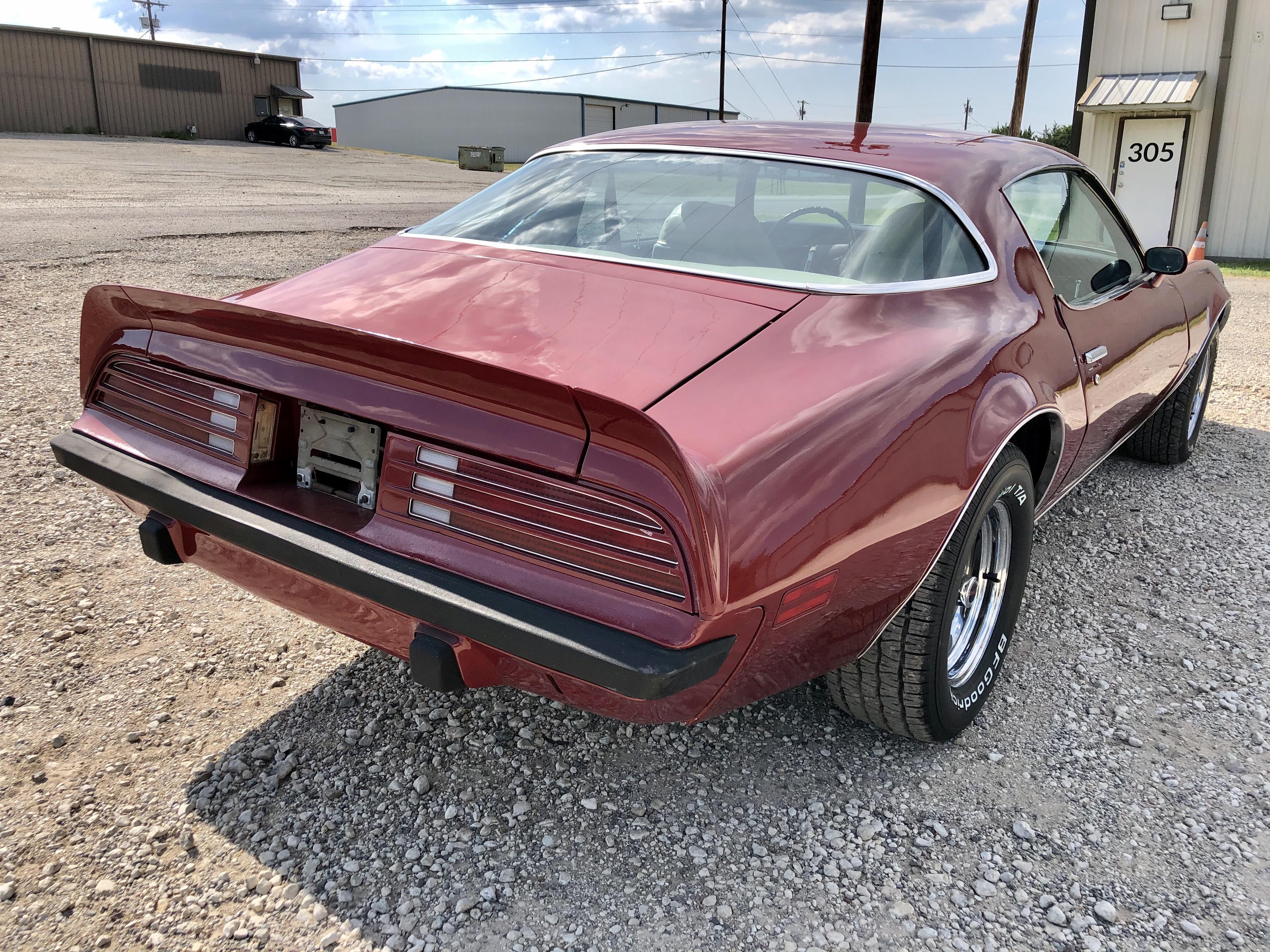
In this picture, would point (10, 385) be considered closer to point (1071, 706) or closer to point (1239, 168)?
point (1071, 706)

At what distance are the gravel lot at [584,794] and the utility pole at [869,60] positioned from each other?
1339 cm

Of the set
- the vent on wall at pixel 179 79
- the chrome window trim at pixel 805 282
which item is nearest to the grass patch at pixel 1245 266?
the chrome window trim at pixel 805 282

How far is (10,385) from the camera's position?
16.0 feet

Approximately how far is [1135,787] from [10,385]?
527 centimetres

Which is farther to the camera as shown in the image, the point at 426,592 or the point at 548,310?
the point at 548,310

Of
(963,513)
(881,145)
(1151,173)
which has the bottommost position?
(963,513)

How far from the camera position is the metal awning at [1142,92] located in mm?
14016

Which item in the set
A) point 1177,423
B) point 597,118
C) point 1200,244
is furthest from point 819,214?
point 597,118

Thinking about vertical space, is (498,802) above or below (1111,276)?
below

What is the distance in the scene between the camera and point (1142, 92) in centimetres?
1435

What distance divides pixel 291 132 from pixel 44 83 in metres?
8.14

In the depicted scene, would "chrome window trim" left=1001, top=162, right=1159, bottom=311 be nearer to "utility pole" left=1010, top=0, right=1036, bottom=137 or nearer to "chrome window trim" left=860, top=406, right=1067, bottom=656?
"chrome window trim" left=860, top=406, right=1067, bottom=656

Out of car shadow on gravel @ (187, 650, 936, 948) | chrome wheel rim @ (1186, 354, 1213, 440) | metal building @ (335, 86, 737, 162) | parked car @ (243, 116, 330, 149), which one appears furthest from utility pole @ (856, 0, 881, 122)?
metal building @ (335, 86, 737, 162)

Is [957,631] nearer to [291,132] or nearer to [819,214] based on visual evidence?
[819,214]
